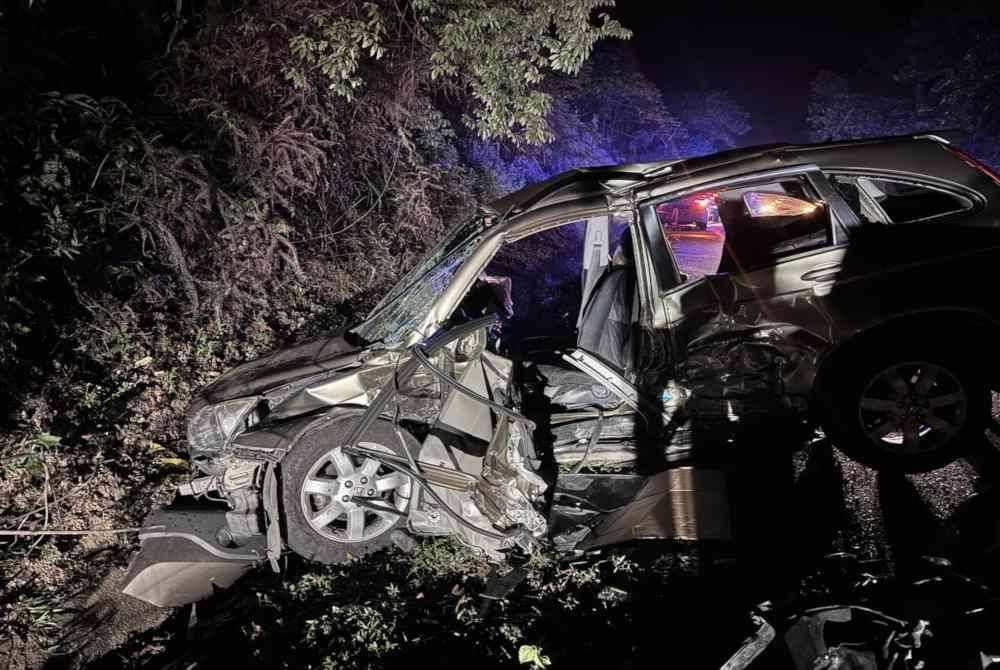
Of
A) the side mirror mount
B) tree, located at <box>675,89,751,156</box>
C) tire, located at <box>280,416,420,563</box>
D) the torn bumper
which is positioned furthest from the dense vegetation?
tree, located at <box>675,89,751,156</box>

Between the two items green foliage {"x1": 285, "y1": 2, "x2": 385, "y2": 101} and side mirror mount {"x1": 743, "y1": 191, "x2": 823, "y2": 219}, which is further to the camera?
green foliage {"x1": 285, "y1": 2, "x2": 385, "y2": 101}

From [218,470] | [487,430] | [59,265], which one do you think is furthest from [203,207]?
[487,430]

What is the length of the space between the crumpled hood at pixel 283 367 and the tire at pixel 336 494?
42 centimetres

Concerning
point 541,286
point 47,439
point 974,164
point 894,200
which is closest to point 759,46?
point 541,286

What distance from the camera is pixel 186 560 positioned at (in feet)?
12.6

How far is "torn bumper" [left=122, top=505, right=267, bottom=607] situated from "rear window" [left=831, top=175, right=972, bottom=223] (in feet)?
14.2

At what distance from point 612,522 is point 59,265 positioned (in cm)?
561

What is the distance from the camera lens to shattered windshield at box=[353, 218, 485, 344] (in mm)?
3752

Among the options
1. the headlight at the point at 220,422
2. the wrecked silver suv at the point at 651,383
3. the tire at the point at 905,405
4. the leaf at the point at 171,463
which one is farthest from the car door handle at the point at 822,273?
the leaf at the point at 171,463

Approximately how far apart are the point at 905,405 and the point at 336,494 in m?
3.45

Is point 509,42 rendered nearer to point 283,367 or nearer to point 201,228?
point 201,228

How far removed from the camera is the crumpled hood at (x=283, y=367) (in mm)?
3752

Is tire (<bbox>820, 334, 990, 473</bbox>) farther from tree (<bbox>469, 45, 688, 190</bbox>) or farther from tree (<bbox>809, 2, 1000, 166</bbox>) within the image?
tree (<bbox>809, 2, 1000, 166</bbox>)

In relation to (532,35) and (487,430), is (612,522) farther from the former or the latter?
(532,35)
